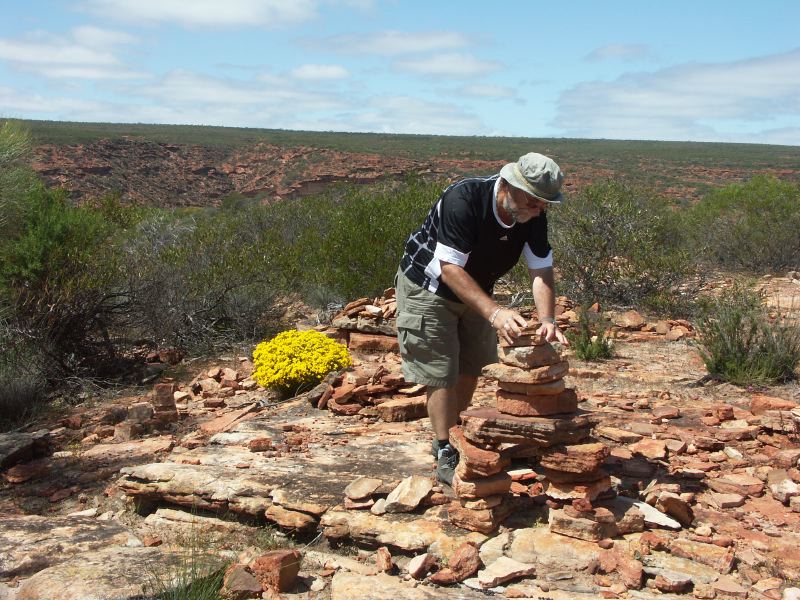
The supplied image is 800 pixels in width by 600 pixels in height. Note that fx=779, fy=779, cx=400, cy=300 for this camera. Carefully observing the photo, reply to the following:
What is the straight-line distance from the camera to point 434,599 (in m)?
3.37

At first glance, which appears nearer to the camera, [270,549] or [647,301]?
[270,549]

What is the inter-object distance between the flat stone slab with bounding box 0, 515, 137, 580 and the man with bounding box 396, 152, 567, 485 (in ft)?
6.07

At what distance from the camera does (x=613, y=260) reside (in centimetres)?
1127

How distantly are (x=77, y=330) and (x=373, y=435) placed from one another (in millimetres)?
5498

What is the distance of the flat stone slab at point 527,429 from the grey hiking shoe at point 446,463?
283 mm

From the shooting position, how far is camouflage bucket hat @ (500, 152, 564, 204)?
148 inches

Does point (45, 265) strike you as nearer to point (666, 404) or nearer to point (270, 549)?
point (270, 549)

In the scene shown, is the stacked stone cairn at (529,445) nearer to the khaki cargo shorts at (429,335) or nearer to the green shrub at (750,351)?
the khaki cargo shorts at (429,335)

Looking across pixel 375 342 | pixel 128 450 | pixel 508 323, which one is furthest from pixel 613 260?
pixel 508 323

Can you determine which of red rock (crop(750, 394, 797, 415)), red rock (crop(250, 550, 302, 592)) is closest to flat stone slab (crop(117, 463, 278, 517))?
→ red rock (crop(250, 550, 302, 592))

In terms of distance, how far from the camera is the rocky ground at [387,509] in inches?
138

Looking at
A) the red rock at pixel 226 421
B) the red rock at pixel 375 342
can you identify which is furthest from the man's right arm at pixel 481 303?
the red rock at pixel 375 342

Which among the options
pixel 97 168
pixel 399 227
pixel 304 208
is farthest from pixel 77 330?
pixel 97 168

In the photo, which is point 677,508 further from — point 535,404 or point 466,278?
point 466,278
